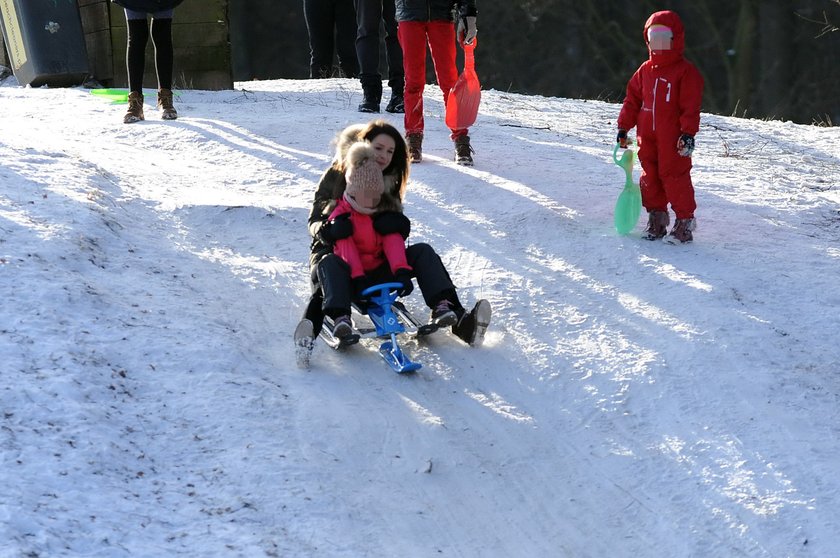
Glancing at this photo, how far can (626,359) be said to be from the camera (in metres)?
4.26

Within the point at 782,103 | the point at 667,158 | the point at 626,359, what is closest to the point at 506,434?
the point at 626,359

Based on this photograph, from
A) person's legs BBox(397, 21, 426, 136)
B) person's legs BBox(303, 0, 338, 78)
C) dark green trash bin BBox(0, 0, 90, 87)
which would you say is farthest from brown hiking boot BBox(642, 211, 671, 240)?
person's legs BBox(303, 0, 338, 78)

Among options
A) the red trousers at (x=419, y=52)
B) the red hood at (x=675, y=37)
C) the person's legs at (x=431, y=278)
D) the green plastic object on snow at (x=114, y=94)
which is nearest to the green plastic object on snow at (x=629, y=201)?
the red hood at (x=675, y=37)

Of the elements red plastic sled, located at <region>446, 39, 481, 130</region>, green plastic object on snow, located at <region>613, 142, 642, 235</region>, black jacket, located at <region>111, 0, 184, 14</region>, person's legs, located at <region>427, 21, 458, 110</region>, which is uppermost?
black jacket, located at <region>111, 0, 184, 14</region>

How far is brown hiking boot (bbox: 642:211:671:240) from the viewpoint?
5324mm

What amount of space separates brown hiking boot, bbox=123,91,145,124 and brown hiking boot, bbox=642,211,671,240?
380 centimetres

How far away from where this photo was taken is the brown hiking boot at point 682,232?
17.3 feet

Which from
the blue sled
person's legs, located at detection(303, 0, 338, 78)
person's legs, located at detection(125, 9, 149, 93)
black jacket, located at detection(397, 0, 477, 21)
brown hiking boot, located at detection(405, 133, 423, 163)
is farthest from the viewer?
person's legs, located at detection(303, 0, 338, 78)

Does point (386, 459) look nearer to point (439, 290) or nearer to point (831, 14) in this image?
point (439, 290)

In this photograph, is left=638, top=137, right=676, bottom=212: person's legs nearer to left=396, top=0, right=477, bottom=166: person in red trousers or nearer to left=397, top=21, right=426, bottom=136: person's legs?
left=396, top=0, right=477, bottom=166: person in red trousers

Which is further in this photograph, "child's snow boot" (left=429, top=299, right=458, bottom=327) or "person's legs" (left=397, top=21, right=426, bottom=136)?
"person's legs" (left=397, top=21, right=426, bottom=136)

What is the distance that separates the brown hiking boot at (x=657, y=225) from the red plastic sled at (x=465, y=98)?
1.46 metres

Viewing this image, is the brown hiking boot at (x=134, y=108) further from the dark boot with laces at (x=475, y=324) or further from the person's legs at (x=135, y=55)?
the dark boot with laces at (x=475, y=324)

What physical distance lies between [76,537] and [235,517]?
460 mm
